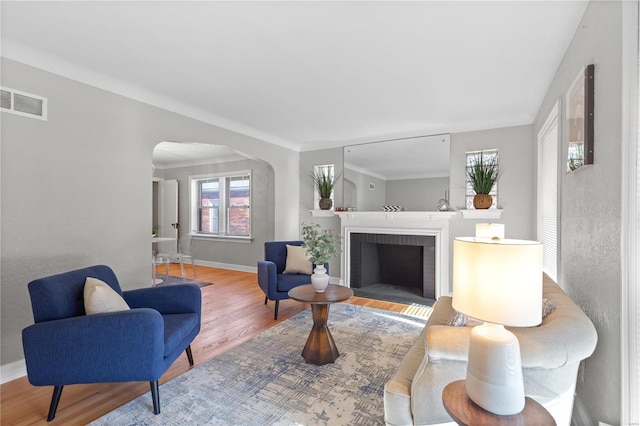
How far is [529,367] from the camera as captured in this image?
1.16 metres

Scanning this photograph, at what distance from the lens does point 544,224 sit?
3.19m

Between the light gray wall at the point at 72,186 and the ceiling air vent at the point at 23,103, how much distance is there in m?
0.04

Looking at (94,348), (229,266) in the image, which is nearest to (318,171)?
(229,266)

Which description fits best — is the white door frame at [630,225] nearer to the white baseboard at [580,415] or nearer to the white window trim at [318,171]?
the white baseboard at [580,415]

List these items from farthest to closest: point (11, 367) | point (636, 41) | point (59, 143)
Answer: point (59, 143), point (11, 367), point (636, 41)

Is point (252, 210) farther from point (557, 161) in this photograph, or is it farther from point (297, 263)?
point (557, 161)

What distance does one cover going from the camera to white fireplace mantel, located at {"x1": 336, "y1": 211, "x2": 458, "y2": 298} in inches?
169

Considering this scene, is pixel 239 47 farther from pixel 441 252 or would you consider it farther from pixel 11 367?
pixel 441 252

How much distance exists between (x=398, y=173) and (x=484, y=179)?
1.20 metres

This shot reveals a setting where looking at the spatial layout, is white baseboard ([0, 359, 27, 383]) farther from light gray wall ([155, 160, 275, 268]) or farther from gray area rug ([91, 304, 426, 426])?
light gray wall ([155, 160, 275, 268])

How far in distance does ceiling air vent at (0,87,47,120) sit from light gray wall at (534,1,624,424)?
12.2 ft

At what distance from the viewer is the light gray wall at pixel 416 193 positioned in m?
4.41

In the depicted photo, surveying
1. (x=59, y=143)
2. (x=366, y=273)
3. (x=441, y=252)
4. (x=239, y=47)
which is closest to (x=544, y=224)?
(x=441, y=252)

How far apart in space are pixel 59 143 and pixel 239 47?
174cm
